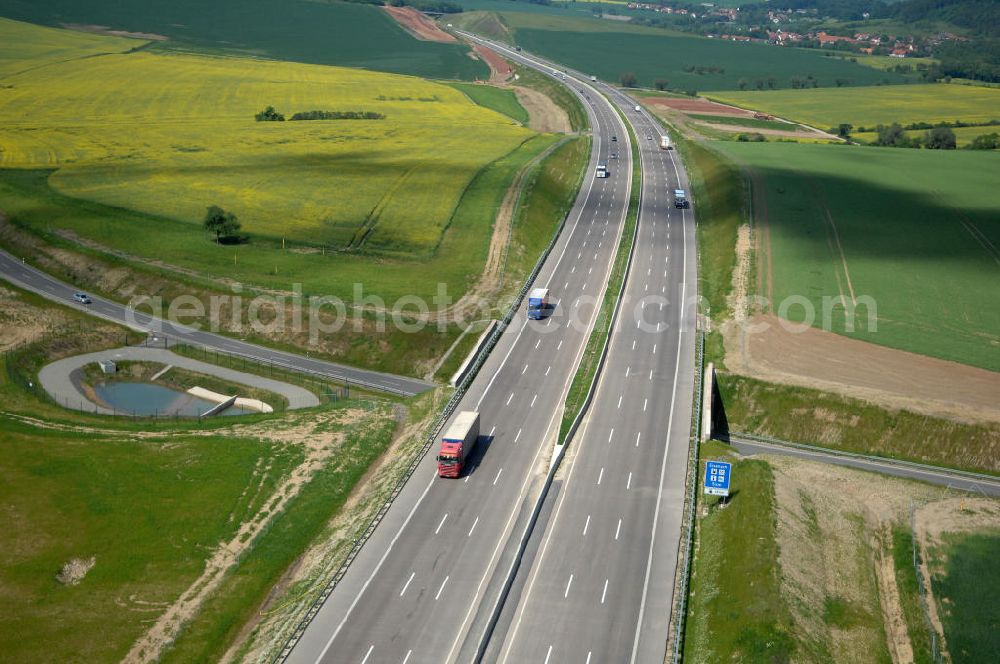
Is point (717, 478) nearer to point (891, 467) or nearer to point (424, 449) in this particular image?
point (891, 467)

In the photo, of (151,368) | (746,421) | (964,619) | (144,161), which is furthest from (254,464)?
(144,161)

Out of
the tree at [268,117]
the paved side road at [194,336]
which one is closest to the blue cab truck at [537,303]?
the paved side road at [194,336]

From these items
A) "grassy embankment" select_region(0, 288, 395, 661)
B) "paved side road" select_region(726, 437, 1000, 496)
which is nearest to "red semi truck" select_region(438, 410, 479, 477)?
"grassy embankment" select_region(0, 288, 395, 661)

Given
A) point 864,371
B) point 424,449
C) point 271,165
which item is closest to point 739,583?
point 424,449

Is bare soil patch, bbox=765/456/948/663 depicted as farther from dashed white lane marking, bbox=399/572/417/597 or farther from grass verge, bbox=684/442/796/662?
dashed white lane marking, bbox=399/572/417/597

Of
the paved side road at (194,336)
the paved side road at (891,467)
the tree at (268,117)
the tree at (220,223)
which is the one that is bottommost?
the paved side road at (891,467)

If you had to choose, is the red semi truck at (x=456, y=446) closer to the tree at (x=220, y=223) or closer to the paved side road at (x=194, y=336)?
the paved side road at (x=194, y=336)
